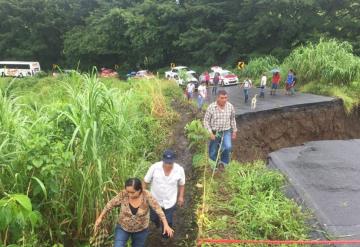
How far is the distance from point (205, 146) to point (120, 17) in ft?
85.7

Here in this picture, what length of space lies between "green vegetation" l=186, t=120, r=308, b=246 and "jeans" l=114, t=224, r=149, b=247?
2.78 feet

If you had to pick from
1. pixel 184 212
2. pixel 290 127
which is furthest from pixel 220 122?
pixel 290 127

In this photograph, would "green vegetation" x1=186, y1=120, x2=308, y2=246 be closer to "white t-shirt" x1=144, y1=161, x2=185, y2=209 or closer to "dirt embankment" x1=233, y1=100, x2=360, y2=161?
"white t-shirt" x1=144, y1=161, x2=185, y2=209

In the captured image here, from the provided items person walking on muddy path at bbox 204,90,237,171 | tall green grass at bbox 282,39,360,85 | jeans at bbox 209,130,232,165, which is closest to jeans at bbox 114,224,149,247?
person walking on muddy path at bbox 204,90,237,171

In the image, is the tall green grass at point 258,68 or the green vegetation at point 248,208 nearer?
the green vegetation at point 248,208

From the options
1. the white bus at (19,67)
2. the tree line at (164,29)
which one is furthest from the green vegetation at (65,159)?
the white bus at (19,67)

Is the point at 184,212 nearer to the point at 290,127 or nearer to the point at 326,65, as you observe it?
the point at 290,127

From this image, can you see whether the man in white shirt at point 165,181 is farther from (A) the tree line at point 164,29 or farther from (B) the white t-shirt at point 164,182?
(A) the tree line at point 164,29

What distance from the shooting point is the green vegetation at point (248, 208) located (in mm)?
5152

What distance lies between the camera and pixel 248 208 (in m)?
5.71

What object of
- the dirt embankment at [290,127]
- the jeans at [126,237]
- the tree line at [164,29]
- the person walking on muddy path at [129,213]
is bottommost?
the dirt embankment at [290,127]

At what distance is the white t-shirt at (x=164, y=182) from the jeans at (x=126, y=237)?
0.71m

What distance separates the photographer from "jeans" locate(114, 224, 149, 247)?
165 inches

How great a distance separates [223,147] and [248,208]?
1645mm
